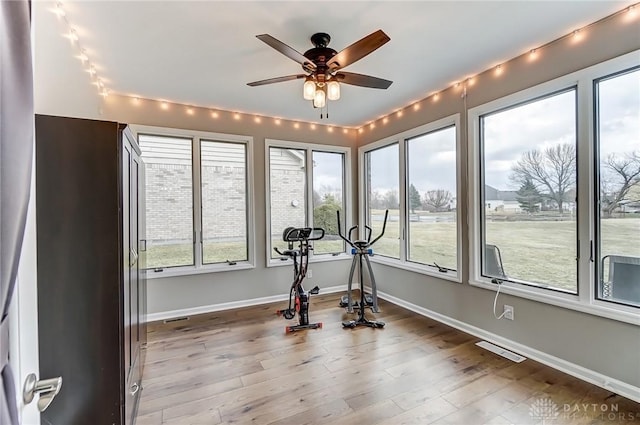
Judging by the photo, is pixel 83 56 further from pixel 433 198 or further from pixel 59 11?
pixel 433 198

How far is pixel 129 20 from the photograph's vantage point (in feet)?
7.48

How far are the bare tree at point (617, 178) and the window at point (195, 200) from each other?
389 cm

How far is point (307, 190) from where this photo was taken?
16.1ft

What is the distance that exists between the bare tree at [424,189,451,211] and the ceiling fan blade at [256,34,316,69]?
236cm

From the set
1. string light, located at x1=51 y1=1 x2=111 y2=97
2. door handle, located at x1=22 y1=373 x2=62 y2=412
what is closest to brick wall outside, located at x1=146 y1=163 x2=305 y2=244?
string light, located at x1=51 y1=1 x2=111 y2=97

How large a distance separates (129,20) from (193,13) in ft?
1.74

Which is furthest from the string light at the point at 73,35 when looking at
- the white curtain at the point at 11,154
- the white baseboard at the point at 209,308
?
the white baseboard at the point at 209,308

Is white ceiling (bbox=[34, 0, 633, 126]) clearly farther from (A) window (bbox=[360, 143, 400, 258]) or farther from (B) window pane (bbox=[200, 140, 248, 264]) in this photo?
(A) window (bbox=[360, 143, 400, 258])

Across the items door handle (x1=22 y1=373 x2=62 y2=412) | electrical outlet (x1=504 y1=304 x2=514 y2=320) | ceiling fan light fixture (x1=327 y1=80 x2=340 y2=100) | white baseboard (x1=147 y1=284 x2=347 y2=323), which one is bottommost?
white baseboard (x1=147 y1=284 x2=347 y2=323)

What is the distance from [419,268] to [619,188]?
2.20m

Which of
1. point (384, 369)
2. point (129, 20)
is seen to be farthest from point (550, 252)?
point (129, 20)

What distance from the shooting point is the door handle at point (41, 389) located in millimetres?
751

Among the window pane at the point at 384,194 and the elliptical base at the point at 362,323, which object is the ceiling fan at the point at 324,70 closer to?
the window pane at the point at 384,194

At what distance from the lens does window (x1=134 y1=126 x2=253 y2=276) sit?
3.91m
